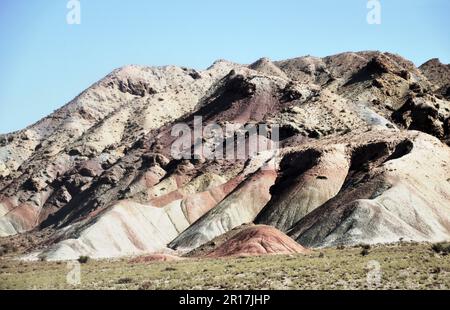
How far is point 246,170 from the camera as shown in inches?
4166

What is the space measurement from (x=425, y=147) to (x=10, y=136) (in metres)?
131

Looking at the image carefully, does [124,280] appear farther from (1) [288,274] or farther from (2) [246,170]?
(2) [246,170]

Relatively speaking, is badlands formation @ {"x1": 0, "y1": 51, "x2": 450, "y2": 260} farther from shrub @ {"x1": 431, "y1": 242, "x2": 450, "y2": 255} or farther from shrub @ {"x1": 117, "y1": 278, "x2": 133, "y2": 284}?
shrub @ {"x1": 117, "y1": 278, "x2": 133, "y2": 284}

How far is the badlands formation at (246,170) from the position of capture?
231 ft

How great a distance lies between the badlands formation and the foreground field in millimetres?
12213

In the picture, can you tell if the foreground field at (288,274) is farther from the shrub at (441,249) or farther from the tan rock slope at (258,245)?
the tan rock slope at (258,245)


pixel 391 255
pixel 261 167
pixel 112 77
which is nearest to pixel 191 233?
Result: pixel 261 167

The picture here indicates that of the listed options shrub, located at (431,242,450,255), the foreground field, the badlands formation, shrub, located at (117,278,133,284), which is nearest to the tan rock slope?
the badlands formation

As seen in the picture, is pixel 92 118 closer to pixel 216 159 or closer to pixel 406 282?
pixel 216 159

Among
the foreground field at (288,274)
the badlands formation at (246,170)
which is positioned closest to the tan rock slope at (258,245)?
the badlands formation at (246,170)

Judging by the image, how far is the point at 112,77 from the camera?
19612 centimetres

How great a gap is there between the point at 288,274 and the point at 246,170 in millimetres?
66974

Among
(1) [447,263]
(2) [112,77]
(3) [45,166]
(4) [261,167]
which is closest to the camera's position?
(1) [447,263]

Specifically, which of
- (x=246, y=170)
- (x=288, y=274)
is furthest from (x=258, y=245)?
(x=246, y=170)
